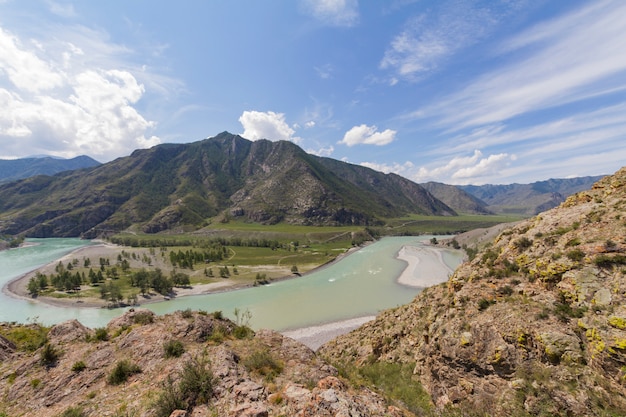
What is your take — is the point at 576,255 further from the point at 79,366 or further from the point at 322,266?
the point at 322,266

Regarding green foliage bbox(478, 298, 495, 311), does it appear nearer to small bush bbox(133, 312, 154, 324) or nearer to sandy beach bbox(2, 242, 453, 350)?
small bush bbox(133, 312, 154, 324)

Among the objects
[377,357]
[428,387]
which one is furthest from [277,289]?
[428,387]

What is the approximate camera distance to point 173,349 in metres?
11.8

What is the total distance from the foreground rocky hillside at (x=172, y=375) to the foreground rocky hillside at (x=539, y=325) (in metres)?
6.64

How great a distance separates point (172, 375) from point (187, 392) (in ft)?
6.69

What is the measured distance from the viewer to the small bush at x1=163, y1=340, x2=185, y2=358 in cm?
1174

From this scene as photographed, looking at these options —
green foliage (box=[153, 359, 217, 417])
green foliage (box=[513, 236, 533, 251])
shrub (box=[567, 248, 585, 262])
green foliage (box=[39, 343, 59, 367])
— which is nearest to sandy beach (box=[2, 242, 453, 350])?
green foliage (box=[513, 236, 533, 251])

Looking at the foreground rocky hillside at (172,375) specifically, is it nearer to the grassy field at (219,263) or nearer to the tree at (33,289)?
the grassy field at (219,263)

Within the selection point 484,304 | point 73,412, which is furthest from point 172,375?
point 484,304

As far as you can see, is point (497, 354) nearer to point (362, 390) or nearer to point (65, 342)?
point (362, 390)

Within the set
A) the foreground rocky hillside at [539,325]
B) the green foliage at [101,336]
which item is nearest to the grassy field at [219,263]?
the green foliage at [101,336]

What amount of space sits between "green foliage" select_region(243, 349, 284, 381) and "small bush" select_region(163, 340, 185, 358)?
3.16m

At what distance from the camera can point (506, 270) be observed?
55.9ft

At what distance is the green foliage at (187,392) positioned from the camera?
8.21m
